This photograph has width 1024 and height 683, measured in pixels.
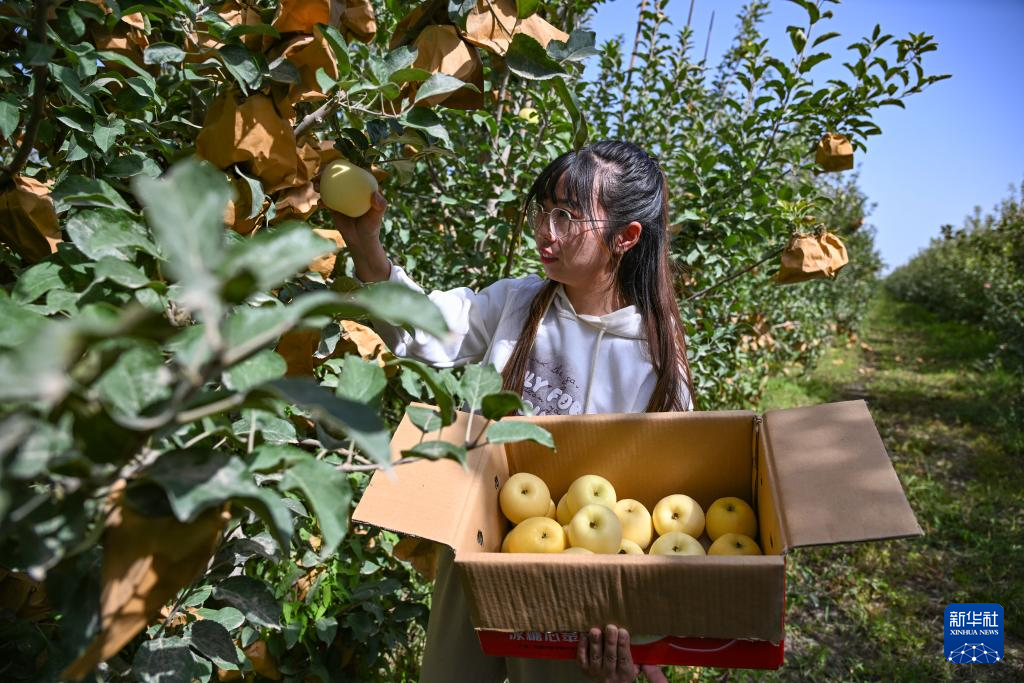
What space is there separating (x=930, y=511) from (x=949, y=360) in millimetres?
5970

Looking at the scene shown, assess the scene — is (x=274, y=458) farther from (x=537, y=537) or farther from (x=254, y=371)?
(x=537, y=537)

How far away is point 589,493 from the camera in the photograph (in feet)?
4.20

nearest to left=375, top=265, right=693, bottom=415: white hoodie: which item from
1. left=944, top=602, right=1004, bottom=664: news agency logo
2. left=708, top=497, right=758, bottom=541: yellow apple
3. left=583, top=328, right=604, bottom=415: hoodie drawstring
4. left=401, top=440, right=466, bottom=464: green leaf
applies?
left=583, top=328, right=604, bottom=415: hoodie drawstring

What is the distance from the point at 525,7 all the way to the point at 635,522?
879mm

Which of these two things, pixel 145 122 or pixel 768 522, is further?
pixel 768 522

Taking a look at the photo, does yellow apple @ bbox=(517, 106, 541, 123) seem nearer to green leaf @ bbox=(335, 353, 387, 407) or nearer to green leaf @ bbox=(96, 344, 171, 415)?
green leaf @ bbox=(335, 353, 387, 407)

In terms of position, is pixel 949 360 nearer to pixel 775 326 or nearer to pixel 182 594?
pixel 775 326

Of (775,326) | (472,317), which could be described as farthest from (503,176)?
(775,326)

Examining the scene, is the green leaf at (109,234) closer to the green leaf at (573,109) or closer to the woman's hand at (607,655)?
the green leaf at (573,109)

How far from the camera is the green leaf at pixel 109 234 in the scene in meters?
0.66

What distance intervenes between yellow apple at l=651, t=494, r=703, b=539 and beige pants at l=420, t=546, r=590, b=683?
0.33 m

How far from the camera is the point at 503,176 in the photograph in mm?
2031

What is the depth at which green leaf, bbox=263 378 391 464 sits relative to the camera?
432 mm

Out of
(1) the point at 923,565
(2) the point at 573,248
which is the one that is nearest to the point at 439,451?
(2) the point at 573,248
